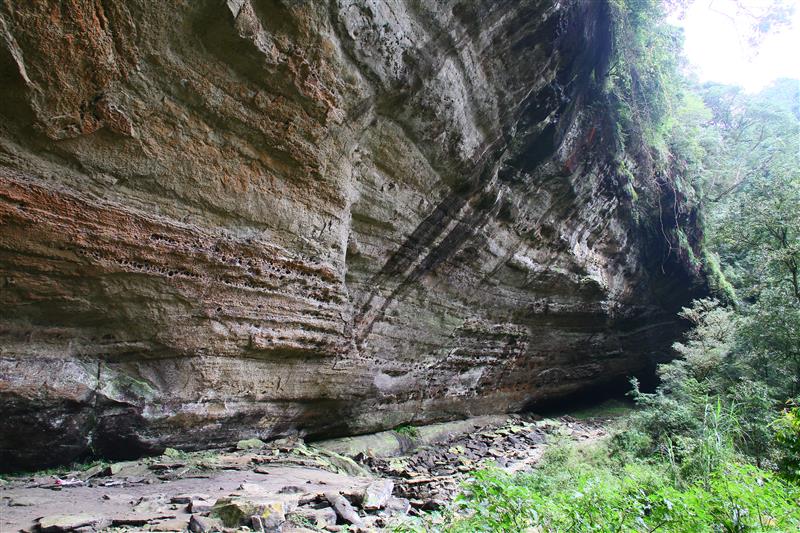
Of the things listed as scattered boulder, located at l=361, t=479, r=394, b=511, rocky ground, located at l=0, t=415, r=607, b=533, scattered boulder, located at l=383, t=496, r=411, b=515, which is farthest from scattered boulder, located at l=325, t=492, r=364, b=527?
scattered boulder, located at l=383, t=496, r=411, b=515

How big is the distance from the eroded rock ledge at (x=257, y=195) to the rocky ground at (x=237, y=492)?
0.54 m

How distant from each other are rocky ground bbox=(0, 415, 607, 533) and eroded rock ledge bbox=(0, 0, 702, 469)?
544mm

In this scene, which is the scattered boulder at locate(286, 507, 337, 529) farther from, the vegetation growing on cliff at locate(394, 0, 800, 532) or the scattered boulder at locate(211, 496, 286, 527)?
the vegetation growing on cliff at locate(394, 0, 800, 532)

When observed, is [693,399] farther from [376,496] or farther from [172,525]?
[172,525]

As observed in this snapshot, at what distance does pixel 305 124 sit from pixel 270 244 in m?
1.63

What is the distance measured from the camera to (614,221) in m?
12.5

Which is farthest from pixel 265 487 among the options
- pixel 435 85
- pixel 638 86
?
pixel 638 86

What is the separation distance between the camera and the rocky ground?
3727 millimetres

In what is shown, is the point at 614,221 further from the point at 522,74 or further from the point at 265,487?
the point at 265,487

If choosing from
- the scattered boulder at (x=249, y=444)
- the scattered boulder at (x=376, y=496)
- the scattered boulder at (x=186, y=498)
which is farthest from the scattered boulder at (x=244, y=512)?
the scattered boulder at (x=249, y=444)

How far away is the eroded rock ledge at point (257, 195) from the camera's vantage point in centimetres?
445

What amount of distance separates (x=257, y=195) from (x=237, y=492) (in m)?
3.45

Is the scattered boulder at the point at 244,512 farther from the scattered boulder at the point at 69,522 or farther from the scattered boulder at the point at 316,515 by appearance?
the scattered boulder at the point at 69,522

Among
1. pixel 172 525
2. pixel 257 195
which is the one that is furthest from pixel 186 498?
pixel 257 195
